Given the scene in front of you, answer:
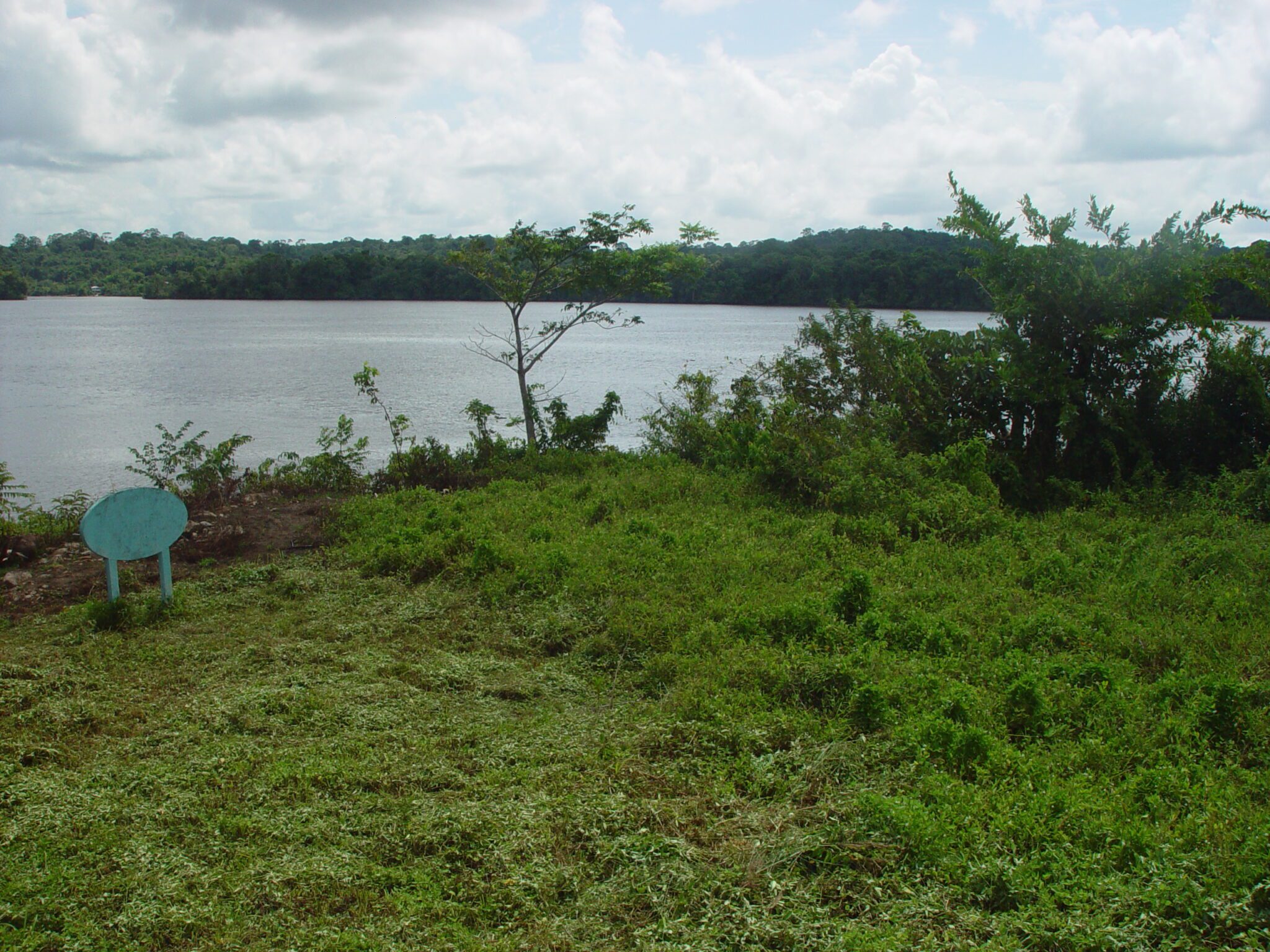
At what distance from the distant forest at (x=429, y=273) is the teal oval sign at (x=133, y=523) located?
7843mm

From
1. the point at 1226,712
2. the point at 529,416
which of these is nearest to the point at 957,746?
the point at 1226,712

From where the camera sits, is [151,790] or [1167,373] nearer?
[151,790]

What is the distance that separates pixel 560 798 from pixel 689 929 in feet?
3.37

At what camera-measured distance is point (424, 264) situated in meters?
48.2

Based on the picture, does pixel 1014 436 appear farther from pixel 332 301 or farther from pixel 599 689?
pixel 332 301

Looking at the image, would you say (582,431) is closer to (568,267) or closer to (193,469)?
(568,267)

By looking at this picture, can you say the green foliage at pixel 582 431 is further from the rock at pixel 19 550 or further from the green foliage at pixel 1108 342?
the rock at pixel 19 550

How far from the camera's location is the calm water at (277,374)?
17.4m

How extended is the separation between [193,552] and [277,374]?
19805 mm

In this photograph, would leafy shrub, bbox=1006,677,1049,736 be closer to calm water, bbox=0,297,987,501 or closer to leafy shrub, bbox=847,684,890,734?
leafy shrub, bbox=847,684,890,734

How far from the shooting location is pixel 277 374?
26969mm

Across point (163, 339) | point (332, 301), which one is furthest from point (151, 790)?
point (332, 301)

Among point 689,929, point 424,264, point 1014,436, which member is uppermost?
point 424,264

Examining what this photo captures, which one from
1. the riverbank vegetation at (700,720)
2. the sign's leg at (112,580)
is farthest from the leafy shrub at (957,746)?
the sign's leg at (112,580)
